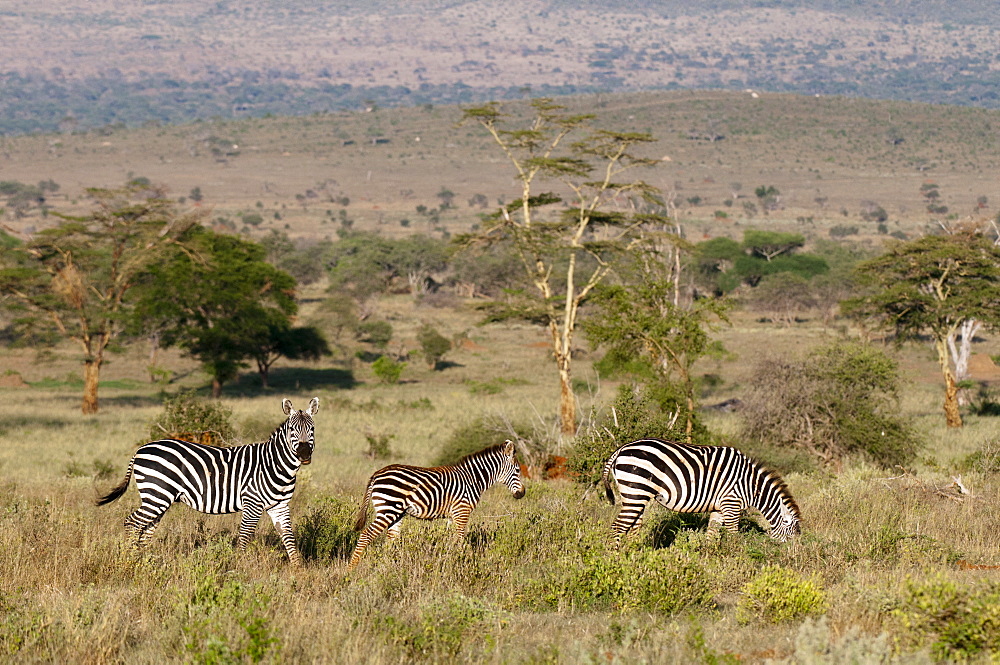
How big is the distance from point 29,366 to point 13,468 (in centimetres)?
2803

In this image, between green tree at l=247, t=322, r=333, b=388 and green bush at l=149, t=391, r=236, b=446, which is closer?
green bush at l=149, t=391, r=236, b=446

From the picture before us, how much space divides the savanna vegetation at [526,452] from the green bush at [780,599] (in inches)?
0.9

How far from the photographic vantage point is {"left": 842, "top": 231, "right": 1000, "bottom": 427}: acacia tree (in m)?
26.9

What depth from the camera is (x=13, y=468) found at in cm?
2141

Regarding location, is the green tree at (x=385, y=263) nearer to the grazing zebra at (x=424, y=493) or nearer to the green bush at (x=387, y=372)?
the green bush at (x=387, y=372)

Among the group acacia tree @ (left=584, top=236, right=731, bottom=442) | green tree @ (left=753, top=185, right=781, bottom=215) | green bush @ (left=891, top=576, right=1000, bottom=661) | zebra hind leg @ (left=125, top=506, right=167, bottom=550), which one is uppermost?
green tree @ (left=753, top=185, right=781, bottom=215)

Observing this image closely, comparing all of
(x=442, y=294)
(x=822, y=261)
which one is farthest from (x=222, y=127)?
(x=822, y=261)

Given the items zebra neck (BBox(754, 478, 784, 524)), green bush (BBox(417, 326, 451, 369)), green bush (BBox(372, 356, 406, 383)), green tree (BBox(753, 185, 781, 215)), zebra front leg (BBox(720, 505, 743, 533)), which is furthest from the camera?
green tree (BBox(753, 185, 781, 215))

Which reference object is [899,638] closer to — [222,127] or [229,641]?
[229,641]

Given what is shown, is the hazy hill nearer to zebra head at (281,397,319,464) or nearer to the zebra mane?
the zebra mane

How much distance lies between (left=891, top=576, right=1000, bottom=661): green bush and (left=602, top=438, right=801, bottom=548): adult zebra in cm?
312

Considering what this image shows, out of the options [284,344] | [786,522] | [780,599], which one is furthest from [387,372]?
[780,599]

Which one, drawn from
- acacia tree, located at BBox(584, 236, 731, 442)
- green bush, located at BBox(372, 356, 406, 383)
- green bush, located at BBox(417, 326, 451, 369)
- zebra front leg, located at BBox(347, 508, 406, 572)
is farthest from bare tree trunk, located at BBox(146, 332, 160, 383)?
zebra front leg, located at BBox(347, 508, 406, 572)

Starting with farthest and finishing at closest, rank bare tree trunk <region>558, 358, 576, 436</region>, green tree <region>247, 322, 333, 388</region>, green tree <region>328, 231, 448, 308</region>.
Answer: green tree <region>328, 231, 448, 308</region> → green tree <region>247, 322, 333, 388</region> → bare tree trunk <region>558, 358, 576, 436</region>
